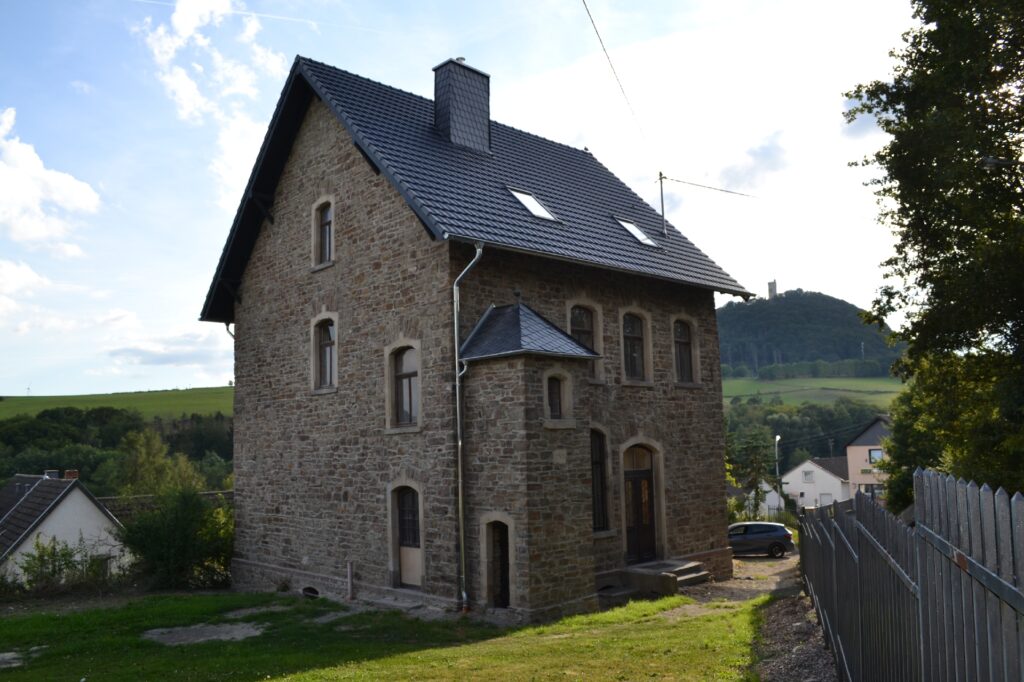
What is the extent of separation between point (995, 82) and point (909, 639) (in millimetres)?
13945

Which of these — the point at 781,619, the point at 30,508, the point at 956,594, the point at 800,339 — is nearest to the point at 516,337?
the point at 781,619

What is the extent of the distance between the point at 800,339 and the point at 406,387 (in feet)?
362

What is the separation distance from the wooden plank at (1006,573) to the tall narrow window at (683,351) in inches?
684

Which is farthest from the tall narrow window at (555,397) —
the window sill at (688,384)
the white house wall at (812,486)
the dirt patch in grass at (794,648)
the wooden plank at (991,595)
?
the white house wall at (812,486)

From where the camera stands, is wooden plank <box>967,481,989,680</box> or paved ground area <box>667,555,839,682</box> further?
paved ground area <box>667,555,839,682</box>

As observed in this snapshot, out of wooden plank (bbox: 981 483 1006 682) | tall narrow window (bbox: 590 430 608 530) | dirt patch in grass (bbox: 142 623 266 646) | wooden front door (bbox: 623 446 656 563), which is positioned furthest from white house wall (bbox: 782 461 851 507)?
wooden plank (bbox: 981 483 1006 682)

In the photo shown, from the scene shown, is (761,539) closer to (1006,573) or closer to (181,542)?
(181,542)

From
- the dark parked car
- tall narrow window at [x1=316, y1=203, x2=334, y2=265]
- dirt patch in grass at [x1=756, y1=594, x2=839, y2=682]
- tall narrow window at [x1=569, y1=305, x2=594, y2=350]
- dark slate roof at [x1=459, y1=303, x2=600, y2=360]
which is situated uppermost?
tall narrow window at [x1=316, y1=203, x2=334, y2=265]

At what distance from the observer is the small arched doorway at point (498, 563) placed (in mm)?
14180

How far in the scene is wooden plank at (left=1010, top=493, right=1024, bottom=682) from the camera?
2486mm

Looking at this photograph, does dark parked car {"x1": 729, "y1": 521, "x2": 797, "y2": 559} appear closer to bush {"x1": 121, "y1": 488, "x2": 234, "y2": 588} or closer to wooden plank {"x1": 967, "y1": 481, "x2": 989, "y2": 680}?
bush {"x1": 121, "y1": 488, "x2": 234, "y2": 588}

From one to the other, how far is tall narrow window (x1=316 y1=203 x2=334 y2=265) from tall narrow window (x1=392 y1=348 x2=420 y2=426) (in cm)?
356

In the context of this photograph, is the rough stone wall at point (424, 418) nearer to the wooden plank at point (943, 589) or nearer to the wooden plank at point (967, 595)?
the wooden plank at point (943, 589)

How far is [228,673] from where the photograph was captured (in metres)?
10.1
